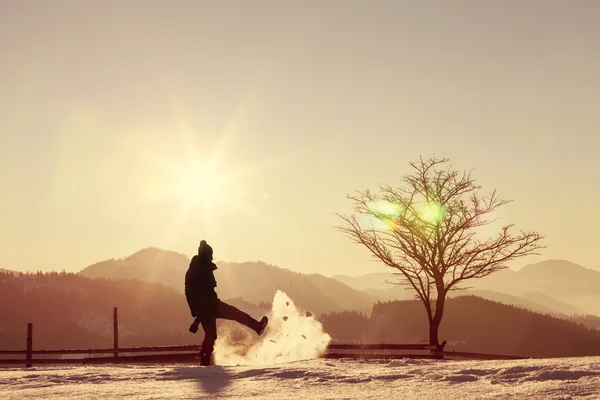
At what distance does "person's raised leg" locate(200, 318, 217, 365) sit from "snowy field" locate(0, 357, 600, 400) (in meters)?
3.66

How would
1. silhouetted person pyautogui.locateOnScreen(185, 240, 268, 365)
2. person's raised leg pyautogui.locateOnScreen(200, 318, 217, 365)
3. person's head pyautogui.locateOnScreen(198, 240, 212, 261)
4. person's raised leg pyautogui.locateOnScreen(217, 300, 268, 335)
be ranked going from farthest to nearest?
person's raised leg pyautogui.locateOnScreen(217, 300, 268, 335) < person's head pyautogui.locateOnScreen(198, 240, 212, 261) < silhouetted person pyautogui.locateOnScreen(185, 240, 268, 365) < person's raised leg pyautogui.locateOnScreen(200, 318, 217, 365)

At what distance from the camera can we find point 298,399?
7.26 m

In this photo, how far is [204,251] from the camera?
48.1ft

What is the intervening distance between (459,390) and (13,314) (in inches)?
7080

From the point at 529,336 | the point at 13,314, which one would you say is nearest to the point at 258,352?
the point at 529,336

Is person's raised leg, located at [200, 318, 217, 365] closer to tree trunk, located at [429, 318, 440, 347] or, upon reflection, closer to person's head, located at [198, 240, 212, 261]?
person's head, located at [198, 240, 212, 261]

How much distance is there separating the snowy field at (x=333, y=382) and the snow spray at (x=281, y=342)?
8527mm

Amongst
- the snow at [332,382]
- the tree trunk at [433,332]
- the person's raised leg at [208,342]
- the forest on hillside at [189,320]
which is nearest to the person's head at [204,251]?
the person's raised leg at [208,342]

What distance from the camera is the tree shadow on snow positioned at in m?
8.38

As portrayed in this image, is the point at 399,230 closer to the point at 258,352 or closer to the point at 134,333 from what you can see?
the point at 258,352

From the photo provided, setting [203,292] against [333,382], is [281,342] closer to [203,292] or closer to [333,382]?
[203,292]

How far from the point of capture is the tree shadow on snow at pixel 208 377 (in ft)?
27.5

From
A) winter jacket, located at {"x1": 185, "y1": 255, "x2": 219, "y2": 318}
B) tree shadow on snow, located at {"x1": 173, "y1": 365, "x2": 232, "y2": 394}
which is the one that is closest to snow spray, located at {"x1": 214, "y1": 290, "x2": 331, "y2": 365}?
winter jacket, located at {"x1": 185, "y1": 255, "x2": 219, "y2": 318}

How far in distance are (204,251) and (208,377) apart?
530 centimetres
